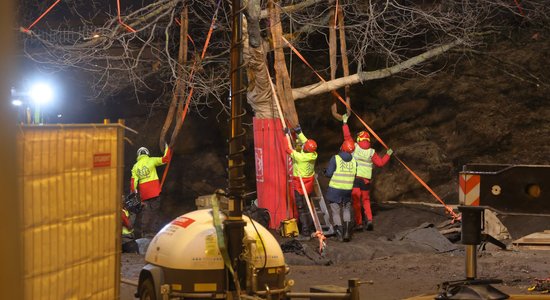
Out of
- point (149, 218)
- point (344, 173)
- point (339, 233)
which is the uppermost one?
point (344, 173)

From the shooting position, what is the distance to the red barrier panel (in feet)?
57.5

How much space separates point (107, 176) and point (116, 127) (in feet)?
1.16

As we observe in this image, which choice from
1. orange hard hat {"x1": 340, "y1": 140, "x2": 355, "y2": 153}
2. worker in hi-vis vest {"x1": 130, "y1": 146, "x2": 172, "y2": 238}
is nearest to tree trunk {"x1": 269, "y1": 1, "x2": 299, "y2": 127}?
orange hard hat {"x1": 340, "y1": 140, "x2": 355, "y2": 153}

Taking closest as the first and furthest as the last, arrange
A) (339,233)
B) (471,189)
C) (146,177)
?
(471,189) → (339,233) → (146,177)

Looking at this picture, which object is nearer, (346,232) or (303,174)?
(346,232)

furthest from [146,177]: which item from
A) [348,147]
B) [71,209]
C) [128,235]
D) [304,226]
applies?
[71,209]

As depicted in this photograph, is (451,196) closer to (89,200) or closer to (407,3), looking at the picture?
(407,3)

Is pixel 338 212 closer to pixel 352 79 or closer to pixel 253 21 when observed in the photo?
pixel 352 79

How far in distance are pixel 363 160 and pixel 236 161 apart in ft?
36.1

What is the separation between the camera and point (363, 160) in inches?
697

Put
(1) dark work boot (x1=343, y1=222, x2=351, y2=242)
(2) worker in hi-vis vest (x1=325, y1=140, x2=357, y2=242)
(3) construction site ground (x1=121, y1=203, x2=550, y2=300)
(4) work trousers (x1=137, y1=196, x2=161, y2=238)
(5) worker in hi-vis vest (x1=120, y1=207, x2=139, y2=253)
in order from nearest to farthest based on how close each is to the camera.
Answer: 1. (3) construction site ground (x1=121, y1=203, x2=550, y2=300)
2. (5) worker in hi-vis vest (x1=120, y1=207, x2=139, y2=253)
3. (1) dark work boot (x1=343, y1=222, x2=351, y2=242)
4. (2) worker in hi-vis vest (x1=325, y1=140, x2=357, y2=242)
5. (4) work trousers (x1=137, y1=196, x2=161, y2=238)

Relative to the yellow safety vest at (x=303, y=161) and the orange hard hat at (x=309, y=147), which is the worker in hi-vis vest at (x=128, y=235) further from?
the orange hard hat at (x=309, y=147)

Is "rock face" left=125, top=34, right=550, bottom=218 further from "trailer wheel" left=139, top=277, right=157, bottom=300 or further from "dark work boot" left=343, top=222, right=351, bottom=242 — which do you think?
"trailer wheel" left=139, top=277, right=157, bottom=300

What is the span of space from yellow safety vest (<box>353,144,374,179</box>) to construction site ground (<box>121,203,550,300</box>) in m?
1.43
